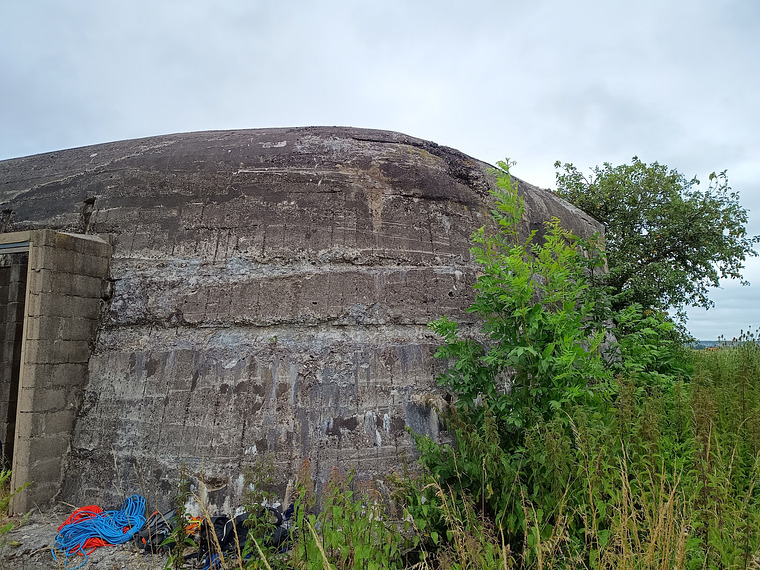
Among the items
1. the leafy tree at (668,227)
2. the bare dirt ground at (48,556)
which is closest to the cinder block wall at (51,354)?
the bare dirt ground at (48,556)

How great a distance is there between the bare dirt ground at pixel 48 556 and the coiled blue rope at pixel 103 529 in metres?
0.05

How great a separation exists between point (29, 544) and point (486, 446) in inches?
126

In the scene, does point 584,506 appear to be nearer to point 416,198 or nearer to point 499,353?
point 499,353

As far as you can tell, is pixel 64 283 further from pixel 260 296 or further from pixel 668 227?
pixel 668 227

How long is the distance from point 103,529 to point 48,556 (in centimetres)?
33

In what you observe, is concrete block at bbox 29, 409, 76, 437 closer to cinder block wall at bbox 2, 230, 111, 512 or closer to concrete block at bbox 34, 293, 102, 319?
cinder block wall at bbox 2, 230, 111, 512

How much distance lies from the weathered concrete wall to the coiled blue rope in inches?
6.8

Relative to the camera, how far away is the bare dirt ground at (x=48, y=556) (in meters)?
3.14

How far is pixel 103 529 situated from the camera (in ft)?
11.4

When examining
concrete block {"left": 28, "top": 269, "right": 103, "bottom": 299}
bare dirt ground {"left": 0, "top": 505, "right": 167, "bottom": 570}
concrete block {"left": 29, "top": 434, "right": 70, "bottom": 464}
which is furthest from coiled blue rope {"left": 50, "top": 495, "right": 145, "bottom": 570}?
concrete block {"left": 28, "top": 269, "right": 103, "bottom": 299}

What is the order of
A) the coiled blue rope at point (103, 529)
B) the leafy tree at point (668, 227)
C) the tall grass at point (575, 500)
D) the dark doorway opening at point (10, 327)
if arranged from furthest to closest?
the leafy tree at point (668, 227), the dark doorway opening at point (10, 327), the coiled blue rope at point (103, 529), the tall grass at point (575, 500)

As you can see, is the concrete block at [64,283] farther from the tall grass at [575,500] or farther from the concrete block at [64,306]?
the tall grass at [575,500]

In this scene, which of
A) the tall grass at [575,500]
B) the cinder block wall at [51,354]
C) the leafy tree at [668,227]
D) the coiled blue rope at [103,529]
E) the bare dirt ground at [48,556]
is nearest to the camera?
the tall grass at [575,500]

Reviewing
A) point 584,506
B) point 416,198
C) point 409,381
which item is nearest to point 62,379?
point 409,381
